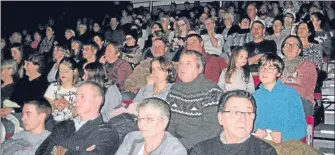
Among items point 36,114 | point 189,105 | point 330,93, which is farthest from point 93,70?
point 330,93

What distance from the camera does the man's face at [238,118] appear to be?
2.31 m

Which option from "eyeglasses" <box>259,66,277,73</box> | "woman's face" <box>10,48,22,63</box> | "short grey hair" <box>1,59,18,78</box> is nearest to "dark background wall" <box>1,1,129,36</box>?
"woman's face" <box>10,48,22,63</box>

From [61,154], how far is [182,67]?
1.02 m

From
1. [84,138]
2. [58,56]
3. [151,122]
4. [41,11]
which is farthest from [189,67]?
[41,11]

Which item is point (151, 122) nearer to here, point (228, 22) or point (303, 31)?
point (303, 31)

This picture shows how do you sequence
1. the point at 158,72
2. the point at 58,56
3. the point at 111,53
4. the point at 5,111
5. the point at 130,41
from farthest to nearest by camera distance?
the point at 130,41
the point at 58,56
the point at 111,53
the point at 5,111
the point at 158,72

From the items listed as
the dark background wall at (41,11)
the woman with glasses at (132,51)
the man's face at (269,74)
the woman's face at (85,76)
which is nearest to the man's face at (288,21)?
the woman with glasses at (132,51)

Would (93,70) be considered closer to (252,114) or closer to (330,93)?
(252,114)

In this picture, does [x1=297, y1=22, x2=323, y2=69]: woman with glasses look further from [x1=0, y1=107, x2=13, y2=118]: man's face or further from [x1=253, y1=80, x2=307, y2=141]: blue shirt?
[x1=0, y1=107, x2=13, y2=118]: man's face

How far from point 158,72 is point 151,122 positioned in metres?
0.99

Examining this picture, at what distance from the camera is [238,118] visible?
2.35m

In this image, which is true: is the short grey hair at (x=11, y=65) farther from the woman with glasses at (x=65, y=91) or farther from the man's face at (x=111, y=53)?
the man's face at (x=111, y=53)

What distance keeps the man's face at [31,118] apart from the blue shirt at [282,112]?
1510mm

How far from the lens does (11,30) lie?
9.95 m
